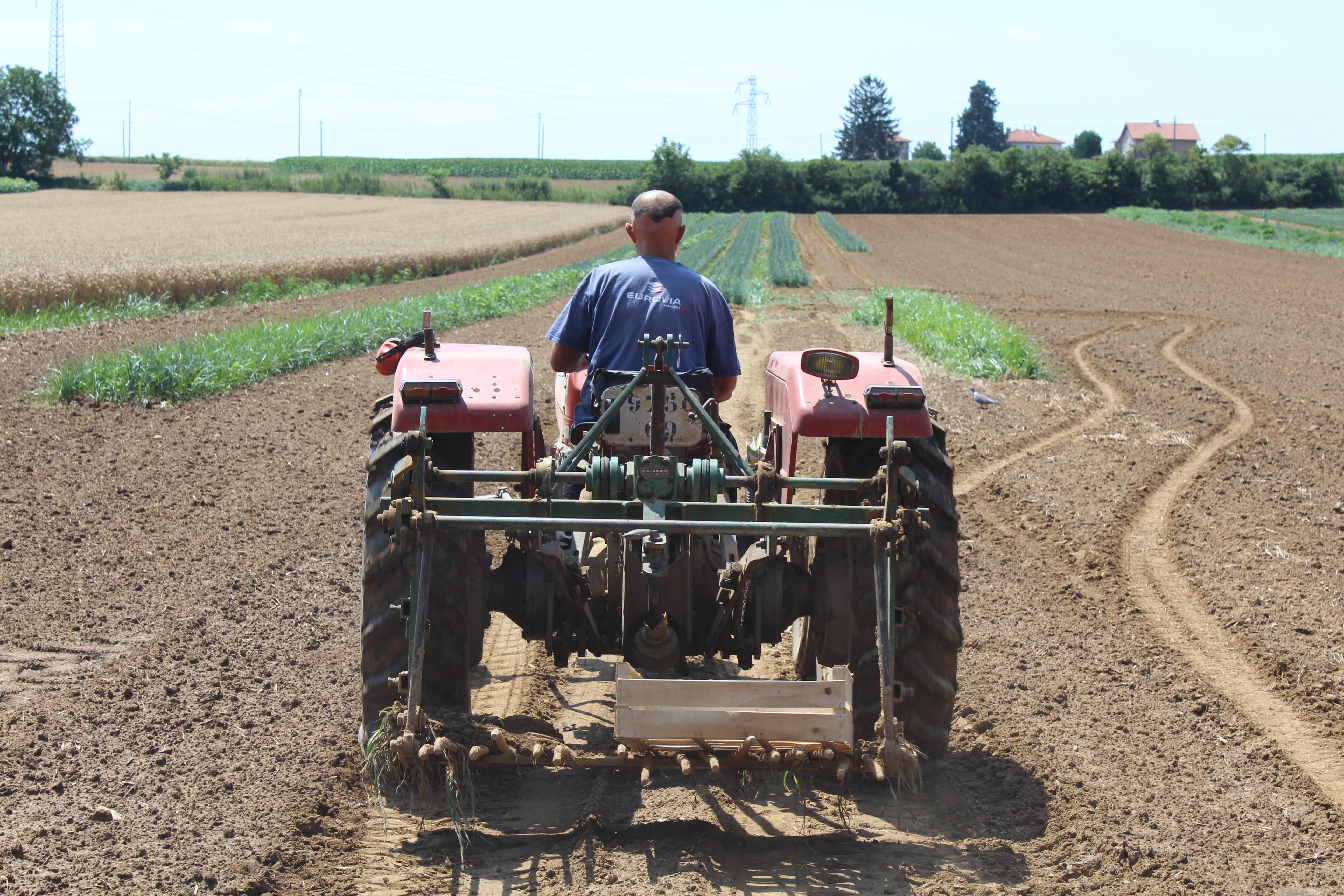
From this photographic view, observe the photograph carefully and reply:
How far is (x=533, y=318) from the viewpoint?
61.2 feet

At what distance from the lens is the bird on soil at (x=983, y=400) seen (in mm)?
11375

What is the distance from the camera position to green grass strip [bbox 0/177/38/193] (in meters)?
54.4

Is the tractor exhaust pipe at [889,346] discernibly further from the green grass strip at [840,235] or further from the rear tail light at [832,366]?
the green grass strip at [840,235]

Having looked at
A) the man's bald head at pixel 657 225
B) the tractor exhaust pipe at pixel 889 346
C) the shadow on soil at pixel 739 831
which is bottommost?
the shadow on soil at pixel 739 831

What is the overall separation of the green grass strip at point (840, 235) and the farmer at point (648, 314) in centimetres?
3144

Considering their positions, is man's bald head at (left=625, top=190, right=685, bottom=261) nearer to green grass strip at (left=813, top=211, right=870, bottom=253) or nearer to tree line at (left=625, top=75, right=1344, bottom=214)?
green grass strip at (left=813, top=211, right=870, bottom=253)

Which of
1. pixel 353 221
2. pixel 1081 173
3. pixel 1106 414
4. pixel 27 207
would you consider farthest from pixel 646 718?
pixel 1081 173

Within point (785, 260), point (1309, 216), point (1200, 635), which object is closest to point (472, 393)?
point (1200, 635)

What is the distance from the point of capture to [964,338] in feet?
46.7

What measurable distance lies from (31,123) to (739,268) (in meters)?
50.8

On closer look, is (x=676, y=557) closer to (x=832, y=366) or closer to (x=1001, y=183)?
(x=832, y=366)

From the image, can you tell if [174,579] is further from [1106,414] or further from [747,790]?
[1106,414]

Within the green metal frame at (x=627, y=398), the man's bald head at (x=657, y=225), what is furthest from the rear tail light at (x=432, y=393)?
the man's bald head at (x=657, y=225)

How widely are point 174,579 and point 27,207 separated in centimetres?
4210
